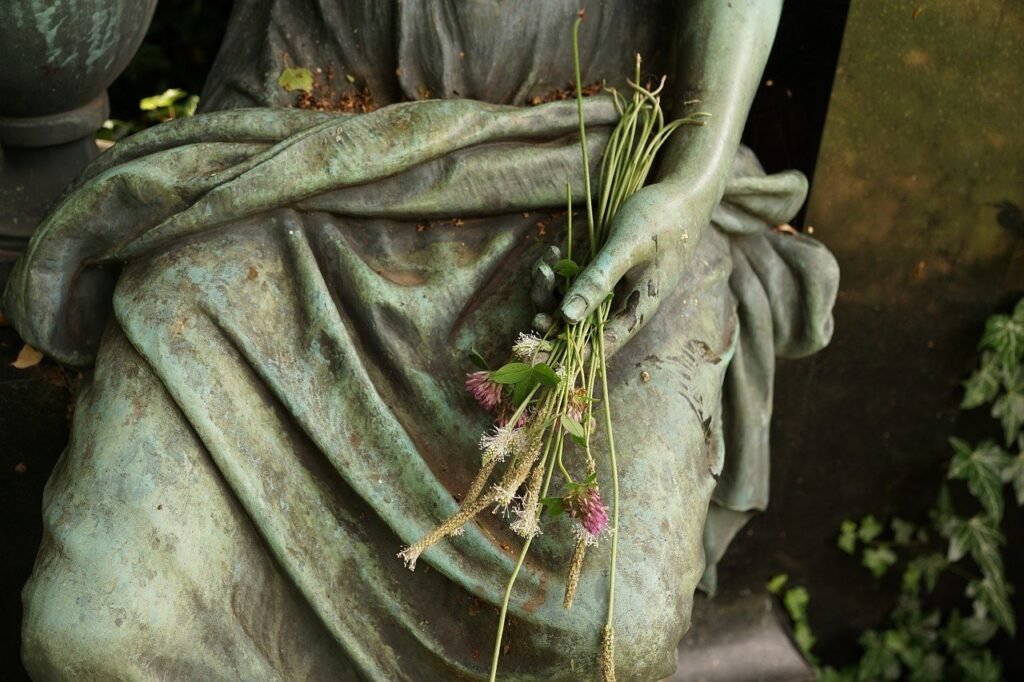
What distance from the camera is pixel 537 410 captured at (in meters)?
2.00

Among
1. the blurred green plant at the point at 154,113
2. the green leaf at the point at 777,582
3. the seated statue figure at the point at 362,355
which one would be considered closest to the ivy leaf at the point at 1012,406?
the green leaf at the point at 777,582

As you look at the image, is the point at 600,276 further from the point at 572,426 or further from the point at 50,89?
the point at 50,89

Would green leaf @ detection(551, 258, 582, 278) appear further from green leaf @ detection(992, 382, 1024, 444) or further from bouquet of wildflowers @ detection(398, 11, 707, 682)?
green leaf @ detection(992, 382, 1024, 444)

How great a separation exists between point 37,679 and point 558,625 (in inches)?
28.5

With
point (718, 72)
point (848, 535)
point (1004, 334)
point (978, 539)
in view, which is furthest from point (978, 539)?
point (718, 72)

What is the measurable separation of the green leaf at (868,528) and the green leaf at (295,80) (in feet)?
5.95

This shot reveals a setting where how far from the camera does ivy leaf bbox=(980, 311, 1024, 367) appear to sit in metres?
3.23

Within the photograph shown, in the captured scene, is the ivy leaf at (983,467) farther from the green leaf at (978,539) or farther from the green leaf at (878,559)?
→ the green leaf at (878,559)

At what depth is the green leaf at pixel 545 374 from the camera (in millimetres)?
1961

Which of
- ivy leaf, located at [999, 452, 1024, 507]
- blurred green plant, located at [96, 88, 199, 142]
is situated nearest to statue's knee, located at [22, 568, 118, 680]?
blurred green plant, located at [96, 88, 199, 142]

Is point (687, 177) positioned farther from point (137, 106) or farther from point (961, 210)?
point (137, 106)

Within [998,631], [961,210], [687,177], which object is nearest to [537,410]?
[687,177]

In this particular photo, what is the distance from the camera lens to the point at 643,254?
83.5 inches

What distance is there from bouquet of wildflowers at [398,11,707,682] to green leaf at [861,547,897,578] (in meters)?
1.60
